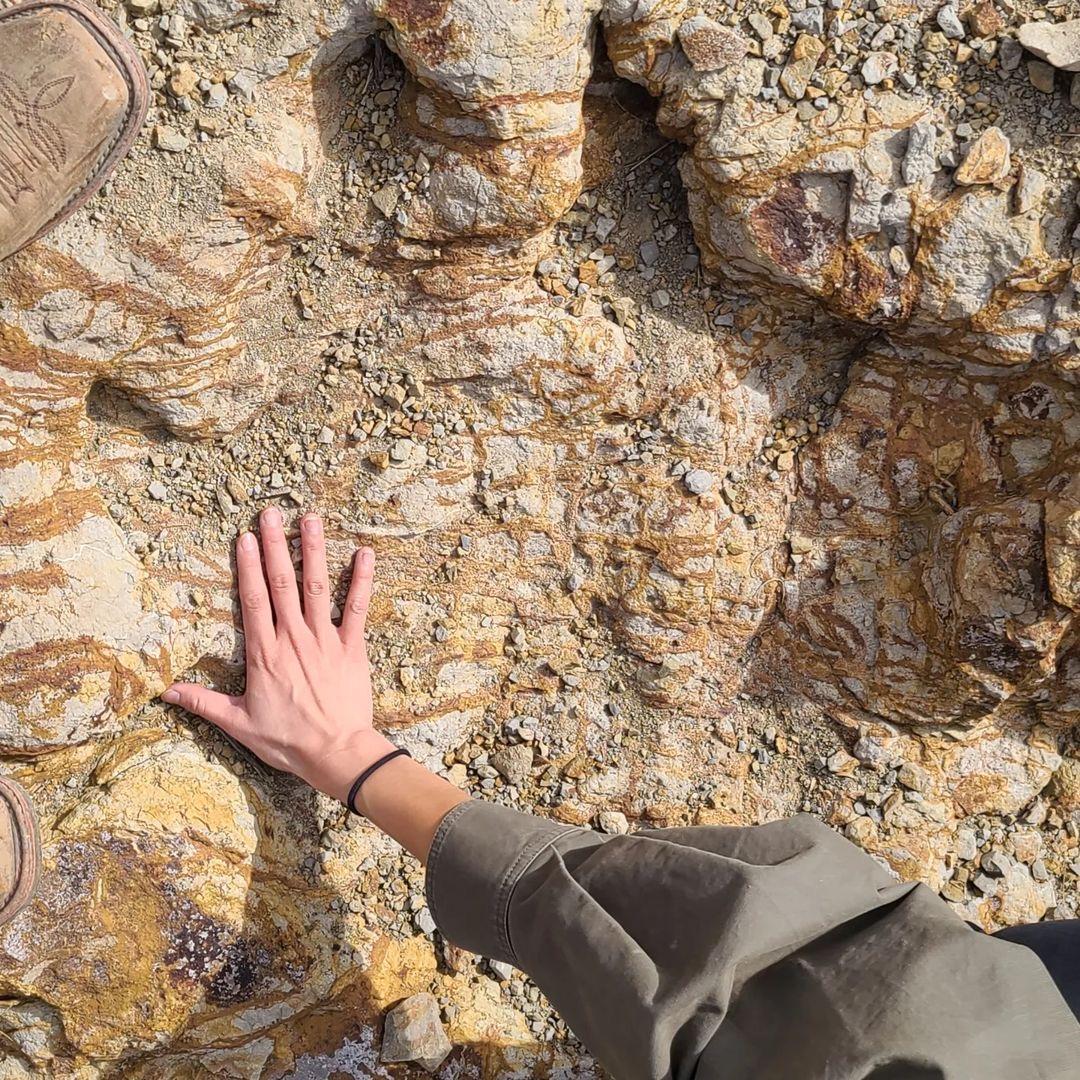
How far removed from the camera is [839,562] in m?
2.16

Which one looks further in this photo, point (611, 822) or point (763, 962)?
point (611, 822)

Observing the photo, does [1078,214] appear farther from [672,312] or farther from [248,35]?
[248,35]

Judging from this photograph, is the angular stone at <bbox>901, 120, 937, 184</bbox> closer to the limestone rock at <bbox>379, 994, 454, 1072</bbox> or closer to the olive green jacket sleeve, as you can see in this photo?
the olive green jacket sleeve

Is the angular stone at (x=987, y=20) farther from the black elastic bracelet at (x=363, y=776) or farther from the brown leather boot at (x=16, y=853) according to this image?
the brown leather boot at (x=16, y=853)

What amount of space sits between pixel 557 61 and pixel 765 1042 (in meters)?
1.78

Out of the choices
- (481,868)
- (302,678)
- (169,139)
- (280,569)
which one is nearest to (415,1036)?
(481,868)

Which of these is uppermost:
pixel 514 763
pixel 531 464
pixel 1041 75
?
pixel 1041 75

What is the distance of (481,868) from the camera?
1.66 metres

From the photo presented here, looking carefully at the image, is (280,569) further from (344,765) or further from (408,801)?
(408,801)

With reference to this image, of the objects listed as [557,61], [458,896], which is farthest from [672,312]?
[458,896]

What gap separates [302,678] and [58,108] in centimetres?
129

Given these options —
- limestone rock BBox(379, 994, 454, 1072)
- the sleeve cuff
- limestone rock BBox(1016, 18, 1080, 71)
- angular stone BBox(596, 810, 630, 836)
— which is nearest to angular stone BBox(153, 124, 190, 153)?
the sleeve cuff

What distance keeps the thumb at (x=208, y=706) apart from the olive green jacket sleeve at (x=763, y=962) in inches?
30.7

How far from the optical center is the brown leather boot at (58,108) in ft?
5.72
